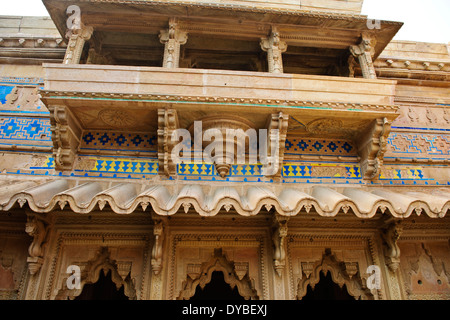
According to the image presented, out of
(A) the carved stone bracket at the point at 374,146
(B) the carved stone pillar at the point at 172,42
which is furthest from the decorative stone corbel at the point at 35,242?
(A) the carved stone bracket at the point at 374,146

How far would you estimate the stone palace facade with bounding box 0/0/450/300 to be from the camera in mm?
4305

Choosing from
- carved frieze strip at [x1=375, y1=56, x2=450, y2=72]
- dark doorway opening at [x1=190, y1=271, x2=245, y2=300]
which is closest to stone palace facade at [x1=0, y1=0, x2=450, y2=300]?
carved frieze strip at [x1=375, y1=56, x2=450, y2=72]

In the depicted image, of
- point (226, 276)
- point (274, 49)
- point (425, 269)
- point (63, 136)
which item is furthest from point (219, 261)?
point (274, 49)

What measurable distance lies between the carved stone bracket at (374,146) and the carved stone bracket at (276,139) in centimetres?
141

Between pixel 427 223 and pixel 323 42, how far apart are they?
3523 mm

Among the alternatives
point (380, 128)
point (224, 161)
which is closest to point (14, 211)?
point (224, 161)

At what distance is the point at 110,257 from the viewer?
4.44 meters

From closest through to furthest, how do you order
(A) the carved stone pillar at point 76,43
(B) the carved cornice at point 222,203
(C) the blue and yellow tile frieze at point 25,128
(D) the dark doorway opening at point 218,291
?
(B) the carved cornice at point 222,203
(A) the carved stone pillar at point 76,43
(C) the blue and yellow tile frieze at point 25,128
(D) the dark doorway opening at point 218,291

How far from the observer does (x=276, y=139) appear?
15.1 feet

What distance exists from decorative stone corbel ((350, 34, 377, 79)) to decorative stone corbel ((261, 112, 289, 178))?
5.99 feet

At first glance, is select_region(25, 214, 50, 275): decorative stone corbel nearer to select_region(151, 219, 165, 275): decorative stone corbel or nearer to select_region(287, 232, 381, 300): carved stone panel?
select_region(151, 219, 165, 275): decorative stone corbel

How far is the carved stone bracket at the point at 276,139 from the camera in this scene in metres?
4.59

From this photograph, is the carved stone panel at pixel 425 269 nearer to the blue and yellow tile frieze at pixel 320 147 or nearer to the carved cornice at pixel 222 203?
the carved cornice at pixel 222 203
